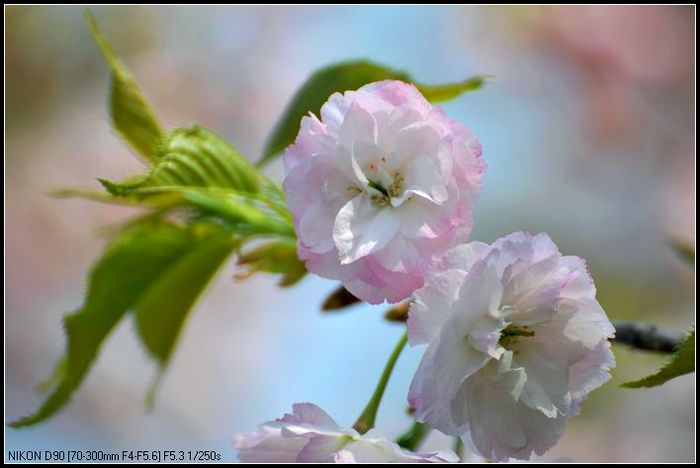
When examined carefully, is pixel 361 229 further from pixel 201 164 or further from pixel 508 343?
pixel 201 164

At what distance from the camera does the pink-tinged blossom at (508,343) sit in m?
0.56

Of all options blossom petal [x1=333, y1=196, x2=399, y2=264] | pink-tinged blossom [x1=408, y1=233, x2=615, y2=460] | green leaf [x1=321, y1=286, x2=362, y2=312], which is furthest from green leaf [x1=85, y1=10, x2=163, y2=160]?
pink-tinged blossom [x1=408, y1=233, x2=615, y2=460]

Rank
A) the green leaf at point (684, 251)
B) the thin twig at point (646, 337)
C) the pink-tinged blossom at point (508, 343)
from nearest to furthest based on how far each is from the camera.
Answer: the pink-tinged blossom at point (508, 343) → the thin twig at point (646, 337) → the green leaf at point (684, 251)

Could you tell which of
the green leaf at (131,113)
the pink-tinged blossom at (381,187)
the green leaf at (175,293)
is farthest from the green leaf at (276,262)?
the pink-tinged blossom at (381,187)


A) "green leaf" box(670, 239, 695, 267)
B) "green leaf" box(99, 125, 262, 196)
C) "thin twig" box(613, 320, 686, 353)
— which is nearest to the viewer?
"green leaf" box(99, 125, 262, 196)

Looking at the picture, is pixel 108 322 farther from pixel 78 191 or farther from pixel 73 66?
pixel 73 66

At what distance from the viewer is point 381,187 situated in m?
0.64

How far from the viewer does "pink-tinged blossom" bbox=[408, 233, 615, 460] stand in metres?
0.56

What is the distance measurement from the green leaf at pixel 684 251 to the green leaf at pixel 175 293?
0.61 metres

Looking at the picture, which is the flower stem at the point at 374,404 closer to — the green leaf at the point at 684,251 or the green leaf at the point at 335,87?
the green leaf at the point at 335,87

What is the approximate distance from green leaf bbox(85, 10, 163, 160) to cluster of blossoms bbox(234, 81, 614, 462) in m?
0.33

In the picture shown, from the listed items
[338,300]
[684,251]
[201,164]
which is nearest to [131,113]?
[201,164]

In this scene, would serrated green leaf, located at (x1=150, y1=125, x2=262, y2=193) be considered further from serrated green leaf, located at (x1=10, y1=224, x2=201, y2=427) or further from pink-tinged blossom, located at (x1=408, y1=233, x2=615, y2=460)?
pink-tinged blossom, located at (x1=408, y1=233, x2=615, y2=460)

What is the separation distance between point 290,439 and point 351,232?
16 centimetres
